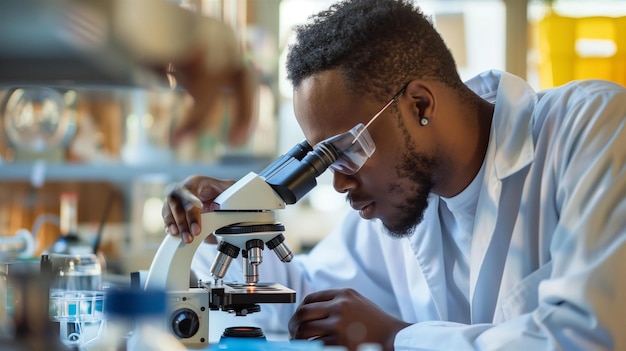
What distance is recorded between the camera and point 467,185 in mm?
1711

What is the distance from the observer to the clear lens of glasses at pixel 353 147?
1.45 m

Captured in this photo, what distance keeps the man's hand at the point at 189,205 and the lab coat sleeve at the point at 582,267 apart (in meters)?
0.42

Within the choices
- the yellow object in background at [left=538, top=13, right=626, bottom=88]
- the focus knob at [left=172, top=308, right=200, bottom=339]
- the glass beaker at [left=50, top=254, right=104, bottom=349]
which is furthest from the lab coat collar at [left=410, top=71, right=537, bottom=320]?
the yellow object in background at [left=538, top=13, right=626, bottom=88]

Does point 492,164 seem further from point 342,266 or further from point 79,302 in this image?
point 79,302

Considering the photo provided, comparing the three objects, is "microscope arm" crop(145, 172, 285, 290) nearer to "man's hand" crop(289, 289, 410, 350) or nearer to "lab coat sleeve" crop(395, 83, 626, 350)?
"man's hand" crop(289, 289, 410, 350)

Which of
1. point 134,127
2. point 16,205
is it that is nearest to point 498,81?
point 134,127

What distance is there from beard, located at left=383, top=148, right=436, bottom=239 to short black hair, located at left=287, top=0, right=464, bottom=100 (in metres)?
0.15

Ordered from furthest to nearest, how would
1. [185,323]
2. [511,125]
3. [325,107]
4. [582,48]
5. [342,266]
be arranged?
1. [582,48]
2. [342,266]
3. [511,125]
4. [325,107]
5. [185,323]

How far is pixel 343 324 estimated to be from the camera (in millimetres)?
1454

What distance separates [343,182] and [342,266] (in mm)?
528

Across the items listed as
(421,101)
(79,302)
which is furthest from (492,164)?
(79,302)

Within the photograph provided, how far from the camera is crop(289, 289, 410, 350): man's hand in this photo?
1.45 m

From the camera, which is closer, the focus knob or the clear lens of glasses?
the focus knob

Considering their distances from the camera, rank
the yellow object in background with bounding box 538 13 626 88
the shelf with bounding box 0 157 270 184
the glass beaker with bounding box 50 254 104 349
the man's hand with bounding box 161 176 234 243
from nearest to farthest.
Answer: the glass beaker with bounding box 50 254 104 349 → the man's hand with bounding box 161 176 234 243 → the shelf with bounding box 0 157 270 184 → the yellow object in background with bounding box 538 13 626 88
